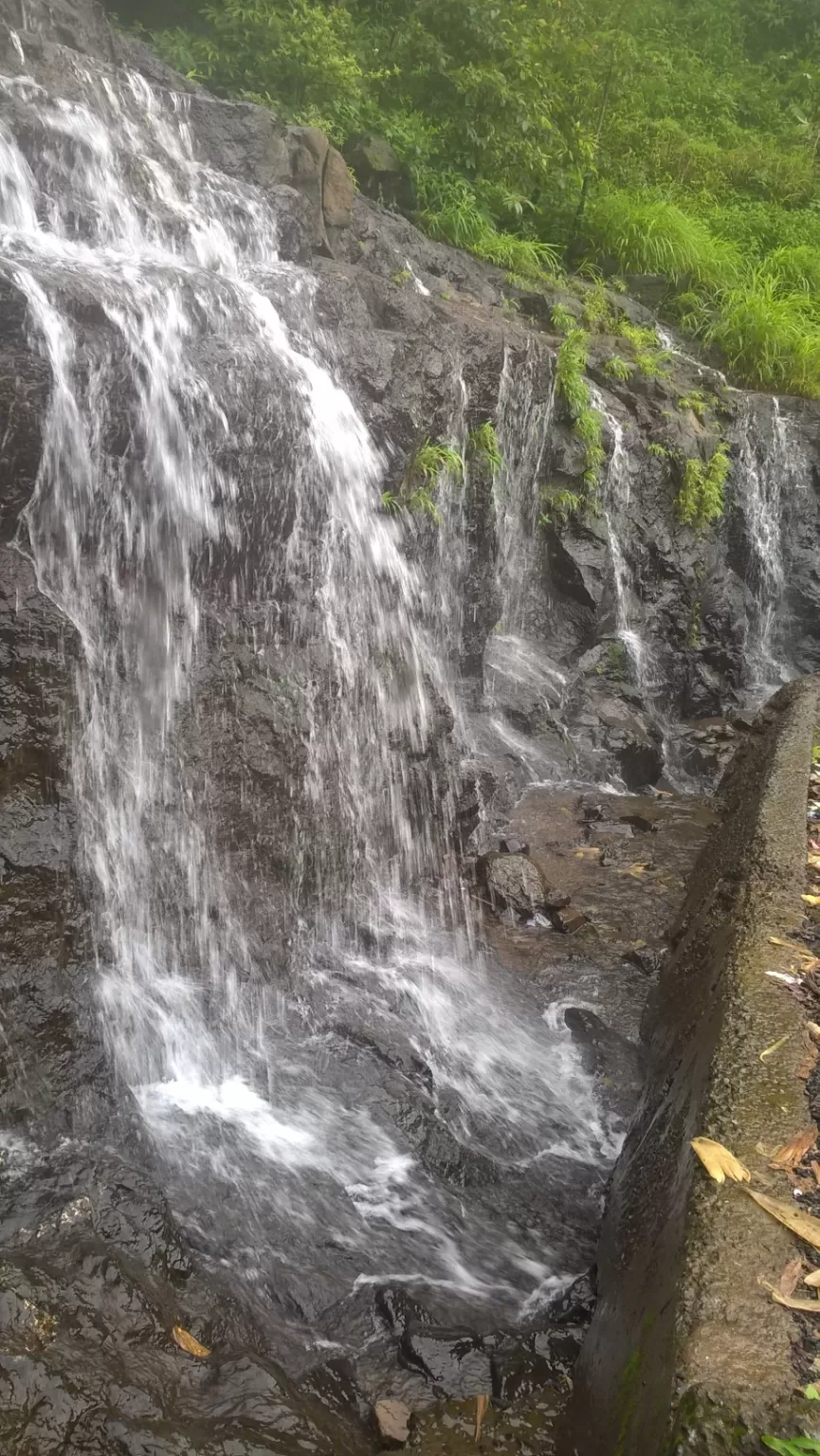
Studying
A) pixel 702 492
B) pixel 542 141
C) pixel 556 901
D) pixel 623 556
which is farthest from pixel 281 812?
pixel 542 141

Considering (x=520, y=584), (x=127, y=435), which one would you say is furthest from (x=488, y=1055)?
(x=520, y=584)

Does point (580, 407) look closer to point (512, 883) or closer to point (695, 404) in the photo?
point (695, 404)

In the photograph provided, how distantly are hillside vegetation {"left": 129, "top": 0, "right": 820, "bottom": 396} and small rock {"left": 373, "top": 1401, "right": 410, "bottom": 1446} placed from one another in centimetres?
1101

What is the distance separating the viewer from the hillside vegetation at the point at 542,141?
32.6ft

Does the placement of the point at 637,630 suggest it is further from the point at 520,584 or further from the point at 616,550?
the point at 520,584

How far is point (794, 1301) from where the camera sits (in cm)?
208

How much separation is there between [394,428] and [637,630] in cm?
382

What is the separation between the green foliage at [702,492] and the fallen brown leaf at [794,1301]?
350 inches

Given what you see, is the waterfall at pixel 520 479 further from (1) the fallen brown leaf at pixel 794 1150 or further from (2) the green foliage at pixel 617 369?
(1) the fallen brown leaf at pixel 794 1150

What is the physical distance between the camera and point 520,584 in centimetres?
908

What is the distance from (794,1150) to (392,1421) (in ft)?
4.72

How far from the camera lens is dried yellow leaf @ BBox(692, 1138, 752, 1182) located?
2.37 meters

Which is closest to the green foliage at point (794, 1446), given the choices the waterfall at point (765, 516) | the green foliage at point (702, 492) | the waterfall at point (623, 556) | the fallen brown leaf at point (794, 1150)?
the fallen brown leaf at point (794, 1150)

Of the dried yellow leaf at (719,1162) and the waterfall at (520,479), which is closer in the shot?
the dried yellow leaf at (719,1162)
